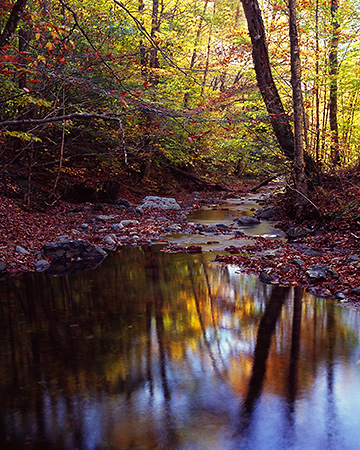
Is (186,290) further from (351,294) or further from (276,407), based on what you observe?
(276,407)

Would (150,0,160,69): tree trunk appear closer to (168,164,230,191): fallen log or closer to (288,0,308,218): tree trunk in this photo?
(168,164,230,191): fallen log

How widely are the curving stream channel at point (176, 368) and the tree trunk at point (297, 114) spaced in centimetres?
550

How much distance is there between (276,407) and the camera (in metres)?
3.44

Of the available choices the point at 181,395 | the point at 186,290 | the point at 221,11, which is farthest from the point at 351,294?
the point at 221,11

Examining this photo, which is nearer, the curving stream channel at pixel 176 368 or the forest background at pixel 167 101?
the curving stream channel at pixel 176 368

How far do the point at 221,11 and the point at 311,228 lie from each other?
18.8m

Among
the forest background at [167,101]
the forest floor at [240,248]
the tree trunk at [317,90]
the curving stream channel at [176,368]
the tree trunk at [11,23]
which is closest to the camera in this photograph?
the curving stream channel at [176,368]

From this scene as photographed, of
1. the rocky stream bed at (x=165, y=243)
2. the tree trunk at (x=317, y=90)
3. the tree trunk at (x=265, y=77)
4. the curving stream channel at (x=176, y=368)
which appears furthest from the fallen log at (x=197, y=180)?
the curving stream channel at (x=176, y=368)

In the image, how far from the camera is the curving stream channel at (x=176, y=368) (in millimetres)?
Result: 3129

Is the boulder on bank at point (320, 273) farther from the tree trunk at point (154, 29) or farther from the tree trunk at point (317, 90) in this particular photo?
the tree trunk at point (154, 29)

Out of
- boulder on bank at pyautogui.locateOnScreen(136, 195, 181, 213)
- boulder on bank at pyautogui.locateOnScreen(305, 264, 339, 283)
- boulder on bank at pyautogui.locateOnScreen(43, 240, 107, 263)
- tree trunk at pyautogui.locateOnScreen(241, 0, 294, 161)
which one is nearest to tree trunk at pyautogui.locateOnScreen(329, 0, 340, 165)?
tree trunk at pyautogui.locateOnScreen(241, 0, 294, 161)

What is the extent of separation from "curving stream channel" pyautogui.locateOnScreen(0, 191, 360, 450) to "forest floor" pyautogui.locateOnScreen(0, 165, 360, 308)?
2.44 ft

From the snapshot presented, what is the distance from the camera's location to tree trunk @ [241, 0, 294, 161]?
11.5 metres

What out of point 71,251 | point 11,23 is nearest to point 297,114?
point 71,251
